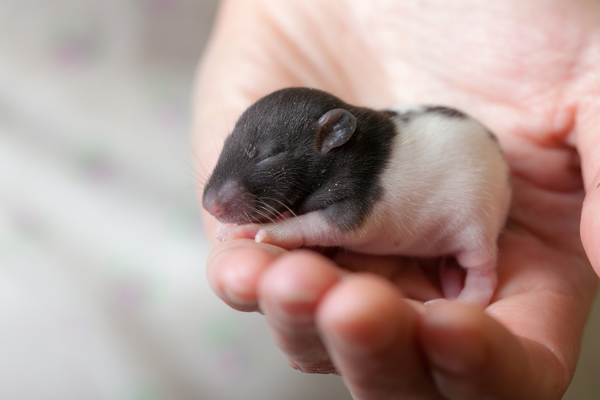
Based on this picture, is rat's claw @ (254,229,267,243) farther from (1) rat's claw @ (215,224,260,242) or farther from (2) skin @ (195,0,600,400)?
(2) skin @ (195,0,600,400)

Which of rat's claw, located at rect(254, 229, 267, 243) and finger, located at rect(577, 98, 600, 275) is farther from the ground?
rat's claw, located at rect(254, 229, 267, 243)

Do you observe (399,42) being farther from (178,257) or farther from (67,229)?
(67,229)

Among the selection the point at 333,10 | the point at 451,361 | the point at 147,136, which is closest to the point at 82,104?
the point at 147,136

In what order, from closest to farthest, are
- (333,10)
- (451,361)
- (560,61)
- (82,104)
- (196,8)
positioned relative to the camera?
(451,361) < (560,61) < (333,10) < (82,104) < (196,8)

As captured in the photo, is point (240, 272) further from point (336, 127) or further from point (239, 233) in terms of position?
point (336, 127)

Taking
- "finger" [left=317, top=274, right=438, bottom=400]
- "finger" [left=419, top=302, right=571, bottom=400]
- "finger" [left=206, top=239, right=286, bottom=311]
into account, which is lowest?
"finger" [left=419, top=302, right=571, bottom=400]

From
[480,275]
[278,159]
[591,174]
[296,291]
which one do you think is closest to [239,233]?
[278,159]

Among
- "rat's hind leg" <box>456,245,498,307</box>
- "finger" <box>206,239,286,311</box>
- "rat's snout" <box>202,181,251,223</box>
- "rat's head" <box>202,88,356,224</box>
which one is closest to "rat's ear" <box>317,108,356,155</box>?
"rat's head" <box>202,88,356,224</box>
